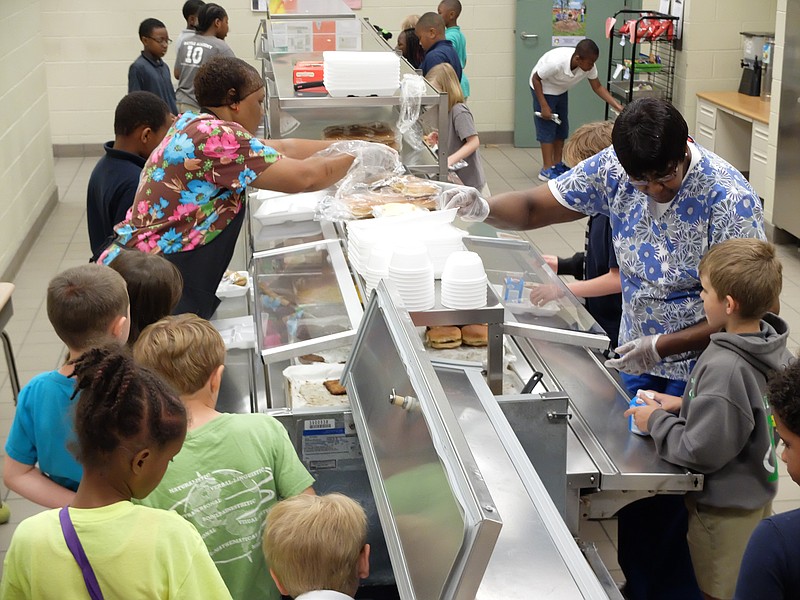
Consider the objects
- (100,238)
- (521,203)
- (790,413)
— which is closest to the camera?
(790,413)

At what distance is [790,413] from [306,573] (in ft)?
3.26

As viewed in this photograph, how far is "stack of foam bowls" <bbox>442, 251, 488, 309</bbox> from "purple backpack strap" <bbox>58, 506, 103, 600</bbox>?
1.24 meters

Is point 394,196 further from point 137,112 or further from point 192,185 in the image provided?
point 137,112

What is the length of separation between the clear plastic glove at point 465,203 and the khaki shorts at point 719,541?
4.05 feet

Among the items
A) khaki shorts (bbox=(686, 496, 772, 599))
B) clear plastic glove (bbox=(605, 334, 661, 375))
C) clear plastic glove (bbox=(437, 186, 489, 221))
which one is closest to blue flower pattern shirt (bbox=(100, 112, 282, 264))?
clear plastic glove (bbox=(437, 186, 489, 221))

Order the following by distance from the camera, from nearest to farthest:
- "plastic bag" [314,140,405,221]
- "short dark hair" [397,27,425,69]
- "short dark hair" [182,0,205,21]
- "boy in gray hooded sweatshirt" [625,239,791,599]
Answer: "boy in gray hooded sweatshirt" [625,239,791,599], "plastic bag" [314,140,405,221], "short dark hair" [397,27,425,69], "short dark hair" [182,0,205,21]

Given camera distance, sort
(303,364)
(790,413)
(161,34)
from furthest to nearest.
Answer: (161,34), (303,364), (790,413)

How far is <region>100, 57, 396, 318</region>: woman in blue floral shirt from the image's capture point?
3238mm

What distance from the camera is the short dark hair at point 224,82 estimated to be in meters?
3.56

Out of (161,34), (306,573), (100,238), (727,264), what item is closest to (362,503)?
(306,573)

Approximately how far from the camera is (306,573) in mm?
1980

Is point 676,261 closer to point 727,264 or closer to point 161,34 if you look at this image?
point 727,264

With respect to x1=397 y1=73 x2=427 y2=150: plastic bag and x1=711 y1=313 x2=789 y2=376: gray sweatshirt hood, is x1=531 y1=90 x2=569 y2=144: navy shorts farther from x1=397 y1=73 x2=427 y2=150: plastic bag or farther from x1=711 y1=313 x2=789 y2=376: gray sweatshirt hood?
x1=711 y1=313 x2=789 y2=376: gray sweatshirt hood

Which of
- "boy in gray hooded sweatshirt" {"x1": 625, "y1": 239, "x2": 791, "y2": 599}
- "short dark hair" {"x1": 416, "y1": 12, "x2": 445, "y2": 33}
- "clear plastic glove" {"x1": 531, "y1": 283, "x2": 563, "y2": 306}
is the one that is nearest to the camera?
"boy in gray hooded sweatshirt" {"x1": 625, "y1": 239, "x2": 791, "y2": 599}
